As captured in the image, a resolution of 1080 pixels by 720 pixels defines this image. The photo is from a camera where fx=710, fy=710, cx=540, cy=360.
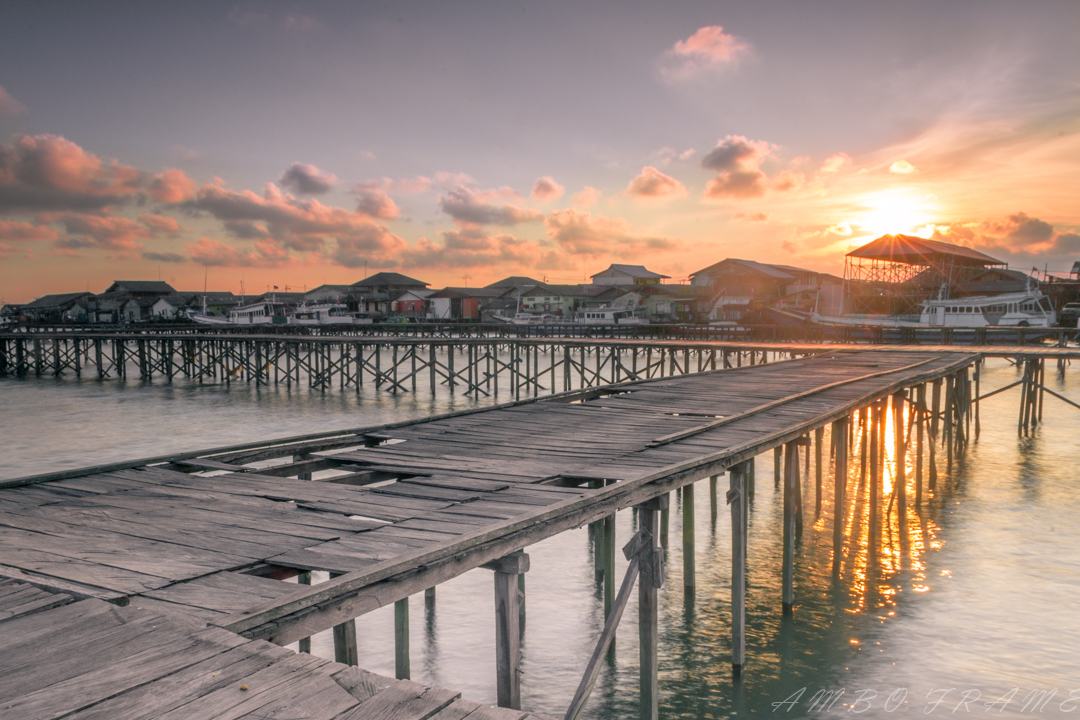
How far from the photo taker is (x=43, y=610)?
2.82m

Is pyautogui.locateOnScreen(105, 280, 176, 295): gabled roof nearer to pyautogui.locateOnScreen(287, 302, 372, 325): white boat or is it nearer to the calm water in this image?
pyautogui.locateOnScreen(287, 302, 372, 325): white boat

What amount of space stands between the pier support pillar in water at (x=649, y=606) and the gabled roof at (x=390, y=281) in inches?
3036

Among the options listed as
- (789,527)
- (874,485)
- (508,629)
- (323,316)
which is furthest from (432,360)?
(323,316)

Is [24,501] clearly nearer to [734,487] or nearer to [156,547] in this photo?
[156,547]

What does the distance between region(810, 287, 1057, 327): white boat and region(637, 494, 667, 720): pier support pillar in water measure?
40746mm

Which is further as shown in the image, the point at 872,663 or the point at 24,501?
the point at 872,663

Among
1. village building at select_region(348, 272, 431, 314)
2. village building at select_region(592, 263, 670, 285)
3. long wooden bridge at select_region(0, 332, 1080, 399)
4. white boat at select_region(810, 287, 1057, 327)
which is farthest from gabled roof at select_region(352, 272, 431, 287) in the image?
white boat at select_region(810, 287, 1057, 327)

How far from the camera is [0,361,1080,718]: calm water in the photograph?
5898 millimetres

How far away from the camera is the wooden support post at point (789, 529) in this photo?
23.8 feet

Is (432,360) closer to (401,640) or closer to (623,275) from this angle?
(401,640)

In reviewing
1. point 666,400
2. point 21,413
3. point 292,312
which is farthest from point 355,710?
point 292,312

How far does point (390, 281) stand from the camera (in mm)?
79938

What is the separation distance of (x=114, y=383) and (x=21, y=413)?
9509mm

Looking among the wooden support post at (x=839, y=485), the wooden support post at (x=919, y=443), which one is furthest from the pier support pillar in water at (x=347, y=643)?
the wooden support post at (x=919, y=443)
